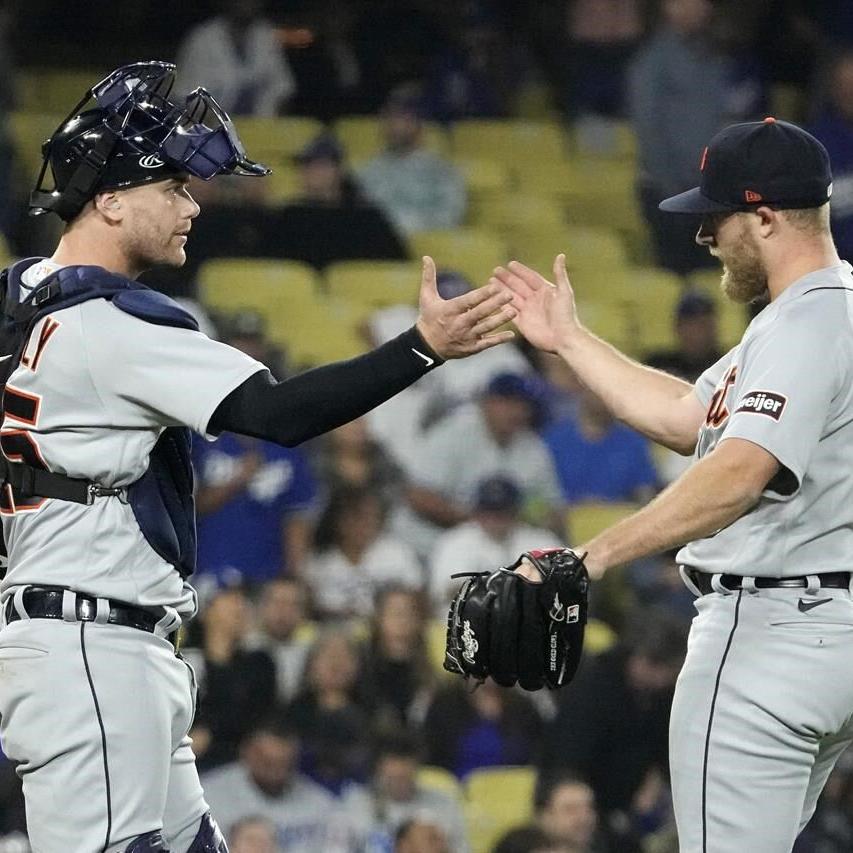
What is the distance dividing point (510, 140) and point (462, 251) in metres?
1.38

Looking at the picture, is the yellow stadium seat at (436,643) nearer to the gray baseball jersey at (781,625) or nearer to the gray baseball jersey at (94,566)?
the gray baseball jersey at (781,625)

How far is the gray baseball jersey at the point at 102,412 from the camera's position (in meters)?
3.05

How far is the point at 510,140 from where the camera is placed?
30.6ft

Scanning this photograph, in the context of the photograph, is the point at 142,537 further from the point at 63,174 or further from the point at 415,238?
the point at 415,238

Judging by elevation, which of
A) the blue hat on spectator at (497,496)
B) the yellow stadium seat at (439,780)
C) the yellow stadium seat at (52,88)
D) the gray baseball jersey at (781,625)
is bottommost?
the yellow stadium seat at (439,780)

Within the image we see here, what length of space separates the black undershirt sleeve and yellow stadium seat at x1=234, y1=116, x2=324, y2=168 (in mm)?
5328

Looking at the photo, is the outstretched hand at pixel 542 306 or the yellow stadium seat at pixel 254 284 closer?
the outstretched hand at pixel 542 306

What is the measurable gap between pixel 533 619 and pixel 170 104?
123 cm

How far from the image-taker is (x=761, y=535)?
325 cm

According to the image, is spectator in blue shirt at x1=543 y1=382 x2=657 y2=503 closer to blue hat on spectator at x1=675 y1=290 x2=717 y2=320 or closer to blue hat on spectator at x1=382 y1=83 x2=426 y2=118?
blue hat on spectator at x1=675 y1=290 x2=717 y2=320

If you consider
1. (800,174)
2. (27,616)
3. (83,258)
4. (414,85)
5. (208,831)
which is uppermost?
(414,85)

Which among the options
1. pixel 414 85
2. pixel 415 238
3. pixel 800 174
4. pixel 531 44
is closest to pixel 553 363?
pixel 415 238

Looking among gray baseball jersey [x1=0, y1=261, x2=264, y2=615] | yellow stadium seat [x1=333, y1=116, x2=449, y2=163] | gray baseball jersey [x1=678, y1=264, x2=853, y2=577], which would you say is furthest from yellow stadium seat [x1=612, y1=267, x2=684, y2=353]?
gray baseball jersey [x1=0, y1=261, x2=264, y2=615]

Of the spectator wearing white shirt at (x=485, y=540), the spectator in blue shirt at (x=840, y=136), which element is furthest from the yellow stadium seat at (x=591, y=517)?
the spectator in blue shirt at (x=840, y=136)
